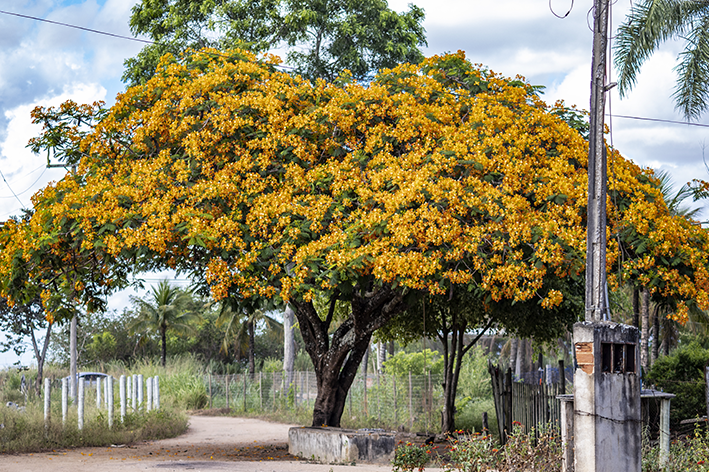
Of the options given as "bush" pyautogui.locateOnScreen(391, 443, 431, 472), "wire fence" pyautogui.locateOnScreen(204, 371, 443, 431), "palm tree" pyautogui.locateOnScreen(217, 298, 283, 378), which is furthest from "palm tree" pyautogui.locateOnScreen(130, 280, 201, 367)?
"bush" pyautogui.locateOnScreen(391, 443, 431, 472)

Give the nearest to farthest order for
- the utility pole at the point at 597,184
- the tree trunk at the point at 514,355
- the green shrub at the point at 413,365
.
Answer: the utility pole at the point at 597,184
the green shrub at the point at 413,365
the tree trunk at the point at 514,355

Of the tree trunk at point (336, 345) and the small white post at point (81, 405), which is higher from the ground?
the tree trunk at point (336, 345)

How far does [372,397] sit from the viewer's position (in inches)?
869

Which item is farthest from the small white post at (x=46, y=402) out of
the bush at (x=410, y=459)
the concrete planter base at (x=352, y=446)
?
the bush at (x=410, y=459)

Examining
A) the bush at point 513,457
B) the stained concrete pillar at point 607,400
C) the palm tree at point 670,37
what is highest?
the palm tree at point 670,37

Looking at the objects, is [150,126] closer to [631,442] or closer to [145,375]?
[631,442]

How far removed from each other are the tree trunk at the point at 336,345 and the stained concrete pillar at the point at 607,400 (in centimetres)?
661

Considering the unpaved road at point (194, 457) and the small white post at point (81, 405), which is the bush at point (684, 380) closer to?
the unpaved road at point (194, 457)

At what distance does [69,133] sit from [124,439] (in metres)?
6.95

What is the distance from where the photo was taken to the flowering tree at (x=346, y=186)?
10.3 meters

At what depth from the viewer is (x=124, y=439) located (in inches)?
623

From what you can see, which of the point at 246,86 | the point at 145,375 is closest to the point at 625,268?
the point at 246,86

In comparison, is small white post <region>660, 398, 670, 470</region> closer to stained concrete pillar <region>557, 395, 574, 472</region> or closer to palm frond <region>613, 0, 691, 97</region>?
stained concrete pillar <region>557, 395, 574, 472</region>

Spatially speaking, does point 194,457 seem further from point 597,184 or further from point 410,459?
point 597,184
